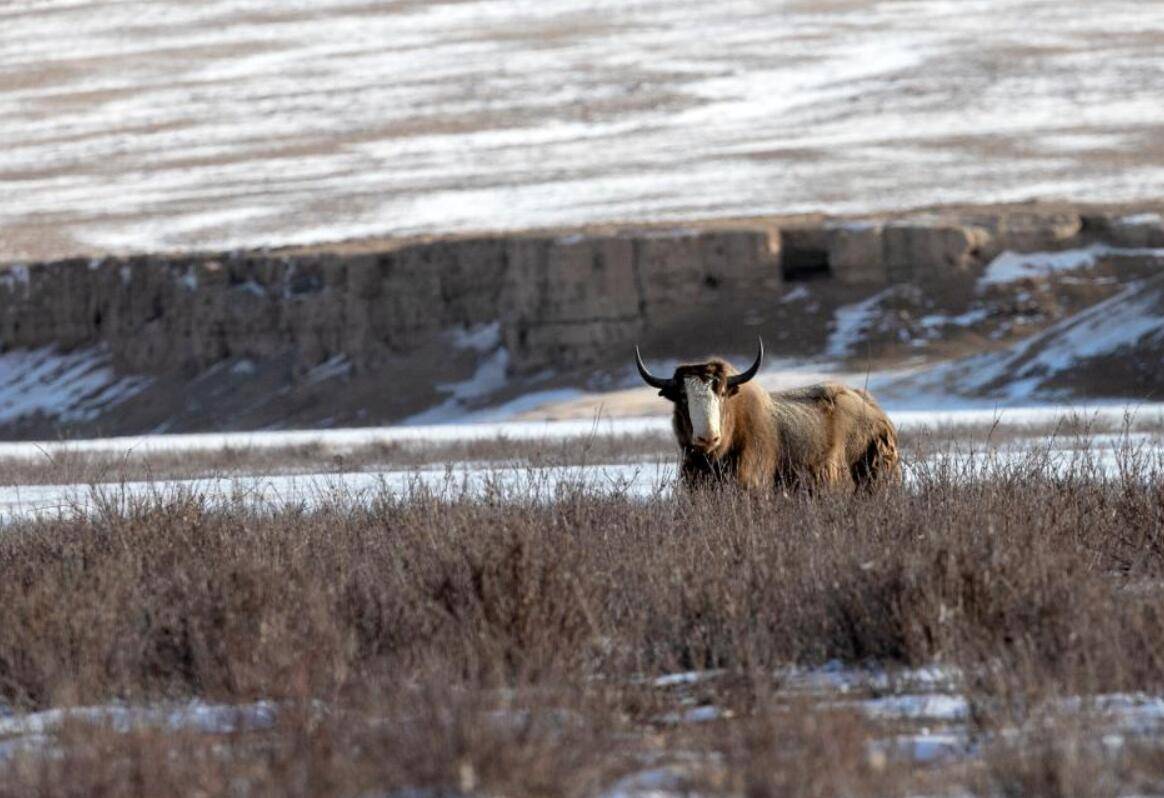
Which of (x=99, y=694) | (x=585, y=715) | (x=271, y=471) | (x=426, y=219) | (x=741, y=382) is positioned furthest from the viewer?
(x=426, y=219)

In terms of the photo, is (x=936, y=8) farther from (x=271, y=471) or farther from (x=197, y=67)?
(x=271, y=471)

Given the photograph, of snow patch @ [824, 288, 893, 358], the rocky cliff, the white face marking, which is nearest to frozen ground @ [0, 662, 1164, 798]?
the white face marking

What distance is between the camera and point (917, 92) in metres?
96.2

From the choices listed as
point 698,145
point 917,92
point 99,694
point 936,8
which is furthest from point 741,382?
point 936,8

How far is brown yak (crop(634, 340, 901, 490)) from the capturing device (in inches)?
487

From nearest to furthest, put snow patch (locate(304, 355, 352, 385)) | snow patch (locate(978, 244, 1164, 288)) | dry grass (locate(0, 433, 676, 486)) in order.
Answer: dry grass (locate(0, 433, 676, 486)) → snow patch (locate(978, 244, 1164, 288)) → snow patch (locate(304, 355, 352, 385))

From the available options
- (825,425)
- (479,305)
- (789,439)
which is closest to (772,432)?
(789,439)

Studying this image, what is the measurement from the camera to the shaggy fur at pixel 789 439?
1252 cm

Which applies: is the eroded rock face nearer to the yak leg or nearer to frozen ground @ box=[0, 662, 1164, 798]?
the yak leg

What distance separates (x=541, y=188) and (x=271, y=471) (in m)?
63.7

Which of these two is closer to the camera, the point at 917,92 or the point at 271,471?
the point at 271,471

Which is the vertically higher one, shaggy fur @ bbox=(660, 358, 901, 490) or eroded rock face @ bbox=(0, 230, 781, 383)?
shaggy fur @ bbox=(660, 358, 901, 490)

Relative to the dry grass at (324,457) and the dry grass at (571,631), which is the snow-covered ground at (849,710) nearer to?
the dry grass at (571,631)

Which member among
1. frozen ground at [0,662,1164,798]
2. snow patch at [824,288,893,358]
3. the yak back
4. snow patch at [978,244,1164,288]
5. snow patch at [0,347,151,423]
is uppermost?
frozen ground at [0,662,1164,798]
